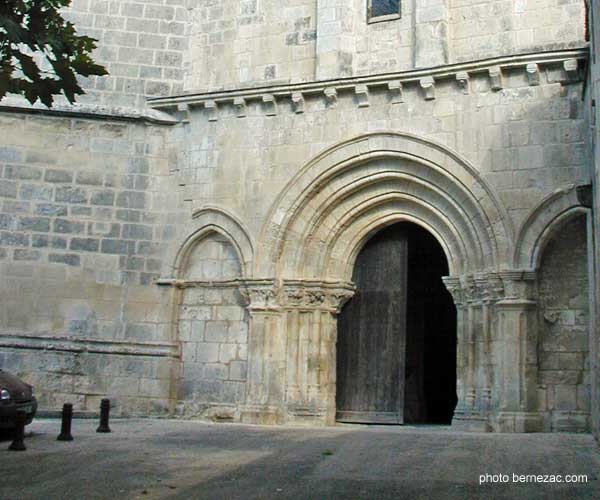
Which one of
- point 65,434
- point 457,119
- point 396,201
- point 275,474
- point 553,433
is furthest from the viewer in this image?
point 396,201

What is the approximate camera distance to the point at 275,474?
7730 millimetres

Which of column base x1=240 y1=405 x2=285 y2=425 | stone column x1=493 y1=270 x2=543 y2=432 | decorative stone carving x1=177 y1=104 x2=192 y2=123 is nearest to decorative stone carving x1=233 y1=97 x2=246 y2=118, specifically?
decorative stone carving x1=177 y1=104 x2=192 y2=123

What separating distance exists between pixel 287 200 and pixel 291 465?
559cm

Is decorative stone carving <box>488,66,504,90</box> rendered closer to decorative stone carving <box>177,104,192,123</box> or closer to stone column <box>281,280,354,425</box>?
stone column <box>281,280,354,425</box>

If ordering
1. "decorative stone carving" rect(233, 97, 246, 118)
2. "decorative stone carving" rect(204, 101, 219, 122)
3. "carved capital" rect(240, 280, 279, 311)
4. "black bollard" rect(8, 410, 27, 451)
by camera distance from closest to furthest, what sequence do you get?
"black bollard" rect(8, 410, 27, 451)
"carved capital" rect(240, 280, 279, 311)
"decorative stone carving" rect(233, 97, 246, 118)
"decorative stone carving" rect(204, 101, 219, 122)

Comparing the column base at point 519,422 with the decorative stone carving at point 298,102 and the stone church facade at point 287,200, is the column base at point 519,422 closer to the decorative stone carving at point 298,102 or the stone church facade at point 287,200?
the stone church facade at point 287,200

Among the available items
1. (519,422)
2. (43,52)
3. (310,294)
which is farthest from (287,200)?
(43,52)

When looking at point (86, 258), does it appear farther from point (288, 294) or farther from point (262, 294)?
point (288, 294)

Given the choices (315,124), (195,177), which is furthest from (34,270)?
(315,124)

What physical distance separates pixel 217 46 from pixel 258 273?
3915 millimetres

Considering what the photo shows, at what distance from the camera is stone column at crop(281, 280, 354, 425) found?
12.7 meters

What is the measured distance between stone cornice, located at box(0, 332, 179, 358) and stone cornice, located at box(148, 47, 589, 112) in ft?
12.3

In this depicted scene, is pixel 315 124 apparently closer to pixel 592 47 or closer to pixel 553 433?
pixel 592 47

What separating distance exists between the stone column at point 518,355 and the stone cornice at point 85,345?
5.06 meters
